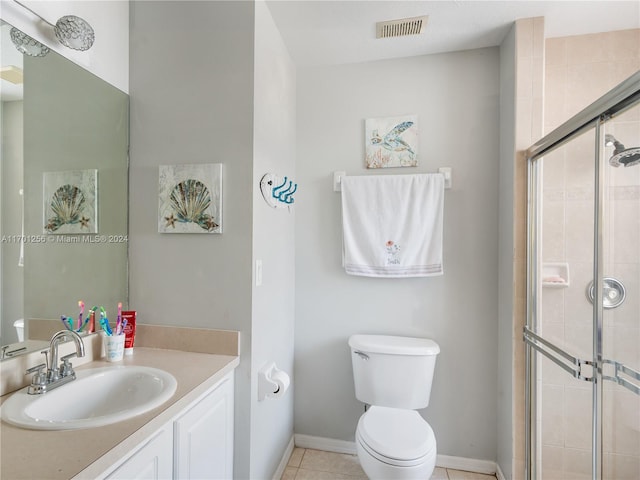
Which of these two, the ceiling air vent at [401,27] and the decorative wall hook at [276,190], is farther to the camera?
the ceiling air vent at [401,27]

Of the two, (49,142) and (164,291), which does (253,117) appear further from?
(164,291)

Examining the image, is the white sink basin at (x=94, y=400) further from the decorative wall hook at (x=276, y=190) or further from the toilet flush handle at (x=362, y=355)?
the toilet flush handle at (x=362, y=355)

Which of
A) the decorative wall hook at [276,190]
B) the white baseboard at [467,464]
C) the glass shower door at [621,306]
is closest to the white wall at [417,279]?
the white baseboard at [467,464]

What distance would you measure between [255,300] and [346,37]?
149 cm

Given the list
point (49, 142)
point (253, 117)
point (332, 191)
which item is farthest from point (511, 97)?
point (49, 142)

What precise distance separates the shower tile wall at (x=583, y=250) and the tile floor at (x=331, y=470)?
486 millimetres

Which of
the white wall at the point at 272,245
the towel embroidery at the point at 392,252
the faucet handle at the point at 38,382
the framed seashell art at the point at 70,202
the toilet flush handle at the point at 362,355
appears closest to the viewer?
the faucet handle at the point at 38,382

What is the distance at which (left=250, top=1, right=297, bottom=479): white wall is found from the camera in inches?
56.7

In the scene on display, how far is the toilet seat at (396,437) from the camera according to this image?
1.33 meters

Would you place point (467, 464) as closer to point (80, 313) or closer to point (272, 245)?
point (272, 245)

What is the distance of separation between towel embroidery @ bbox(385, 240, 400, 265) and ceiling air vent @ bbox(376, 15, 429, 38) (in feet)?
3.70

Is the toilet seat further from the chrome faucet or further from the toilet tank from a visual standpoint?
the chrome faucet

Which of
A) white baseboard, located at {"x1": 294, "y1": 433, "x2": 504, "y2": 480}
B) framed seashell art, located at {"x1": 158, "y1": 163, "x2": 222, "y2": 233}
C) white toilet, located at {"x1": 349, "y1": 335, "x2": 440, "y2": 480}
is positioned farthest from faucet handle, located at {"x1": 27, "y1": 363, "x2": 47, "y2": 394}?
white baseboard, located at {"x1": 294, "y1": 433, "x2": 504, "y2": 480}

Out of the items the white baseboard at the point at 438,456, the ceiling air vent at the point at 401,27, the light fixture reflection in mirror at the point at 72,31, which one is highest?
the ceiling air vent at the point at 401,27
